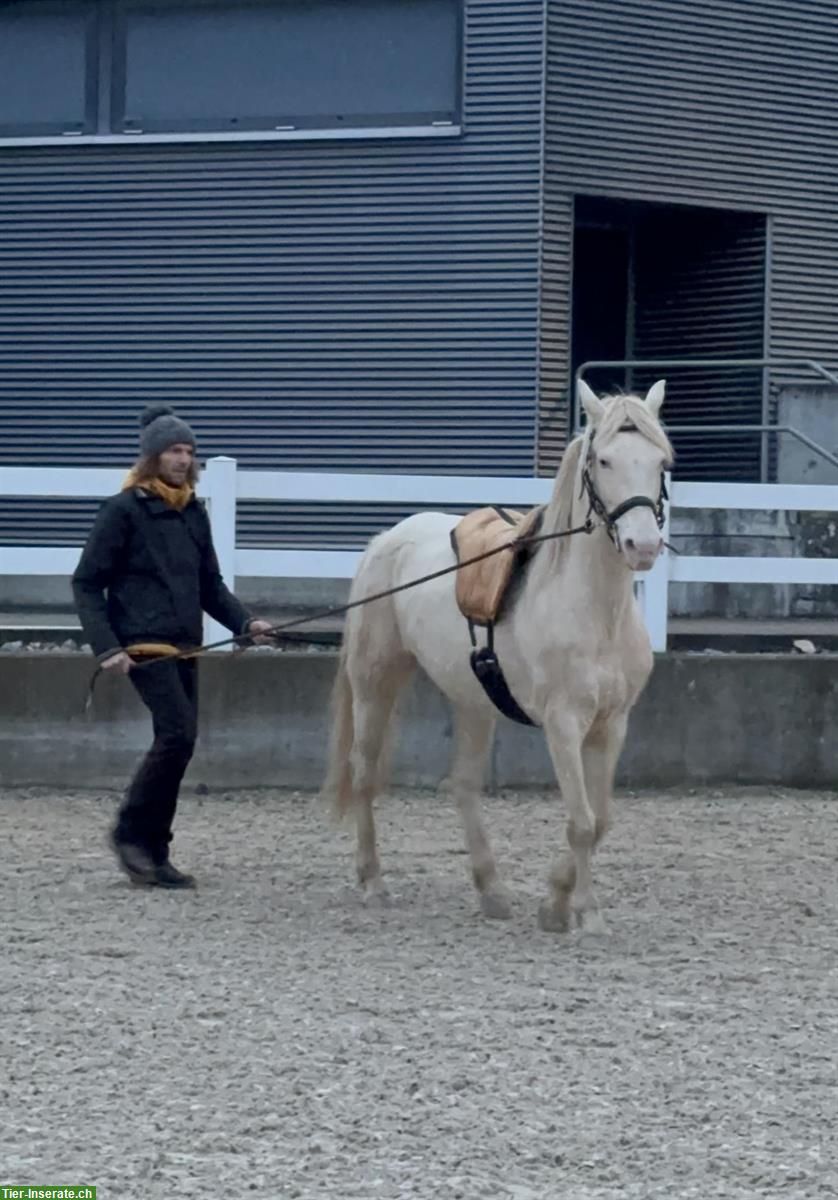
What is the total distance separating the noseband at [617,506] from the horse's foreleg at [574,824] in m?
0.69

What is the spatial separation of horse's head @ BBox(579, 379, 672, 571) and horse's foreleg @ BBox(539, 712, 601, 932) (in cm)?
67

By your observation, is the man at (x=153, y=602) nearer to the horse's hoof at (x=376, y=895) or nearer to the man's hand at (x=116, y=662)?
the man's hand at (x=116, y=662)

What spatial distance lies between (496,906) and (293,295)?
10534mm

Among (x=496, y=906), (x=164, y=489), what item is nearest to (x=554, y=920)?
(x=496, y=906)

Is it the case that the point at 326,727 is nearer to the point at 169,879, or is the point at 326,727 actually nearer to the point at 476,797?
the point at 169,879

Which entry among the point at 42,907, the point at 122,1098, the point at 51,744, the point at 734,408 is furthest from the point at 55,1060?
the point at 734,408

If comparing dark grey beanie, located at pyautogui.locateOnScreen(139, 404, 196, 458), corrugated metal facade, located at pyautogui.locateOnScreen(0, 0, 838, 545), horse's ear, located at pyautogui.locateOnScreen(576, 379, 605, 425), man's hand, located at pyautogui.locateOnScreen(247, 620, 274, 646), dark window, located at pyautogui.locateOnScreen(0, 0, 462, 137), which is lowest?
man's hand, located at pyautogui.locateOnScreen(247, 620, 274, 646)

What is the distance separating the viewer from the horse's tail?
28.8ft

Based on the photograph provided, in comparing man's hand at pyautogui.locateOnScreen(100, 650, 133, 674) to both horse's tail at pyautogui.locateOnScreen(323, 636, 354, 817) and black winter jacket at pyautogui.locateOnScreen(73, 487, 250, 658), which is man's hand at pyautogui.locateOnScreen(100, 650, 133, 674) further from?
horse's tail at pyautogui.locateOnScreen(323, 636, 354, 817)

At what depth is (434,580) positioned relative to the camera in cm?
838

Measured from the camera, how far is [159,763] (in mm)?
8430

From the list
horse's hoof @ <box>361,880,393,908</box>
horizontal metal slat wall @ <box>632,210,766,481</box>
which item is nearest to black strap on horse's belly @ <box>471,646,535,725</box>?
horse's hoof @ <box>361,880,393,908</box>

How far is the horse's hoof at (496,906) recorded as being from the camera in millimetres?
7922

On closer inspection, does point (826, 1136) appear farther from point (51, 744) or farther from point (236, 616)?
point (51, 744)
